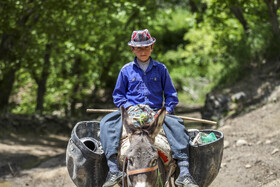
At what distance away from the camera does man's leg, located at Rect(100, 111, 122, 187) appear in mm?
4375

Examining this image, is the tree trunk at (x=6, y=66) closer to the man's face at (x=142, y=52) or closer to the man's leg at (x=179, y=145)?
the man's face at (x=142, y=52)

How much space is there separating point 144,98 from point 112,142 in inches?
28.4

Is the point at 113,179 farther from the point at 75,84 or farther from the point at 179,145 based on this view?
the point at 75,84

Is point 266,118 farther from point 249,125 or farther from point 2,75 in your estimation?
point 2,75

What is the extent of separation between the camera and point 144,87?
16.1ft

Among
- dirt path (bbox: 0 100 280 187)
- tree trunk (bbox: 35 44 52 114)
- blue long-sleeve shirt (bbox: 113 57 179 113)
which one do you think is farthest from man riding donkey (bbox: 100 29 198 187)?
tree trunk (bbox: 35 44 52 114)

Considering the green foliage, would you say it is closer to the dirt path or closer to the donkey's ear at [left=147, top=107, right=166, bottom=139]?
the dirt path

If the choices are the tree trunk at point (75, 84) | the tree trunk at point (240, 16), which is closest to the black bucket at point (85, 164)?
the tree trunk at point (240, 16)

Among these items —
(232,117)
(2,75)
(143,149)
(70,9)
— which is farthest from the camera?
(2,75)

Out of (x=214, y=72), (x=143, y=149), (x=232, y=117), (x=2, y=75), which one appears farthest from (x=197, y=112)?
(x=143, y=149)

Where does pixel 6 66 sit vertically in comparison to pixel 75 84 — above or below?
above

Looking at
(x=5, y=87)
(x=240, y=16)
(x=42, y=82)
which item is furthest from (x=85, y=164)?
(x=42, y=82)

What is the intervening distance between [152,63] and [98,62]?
10.3 m

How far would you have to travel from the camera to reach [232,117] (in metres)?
10.9
